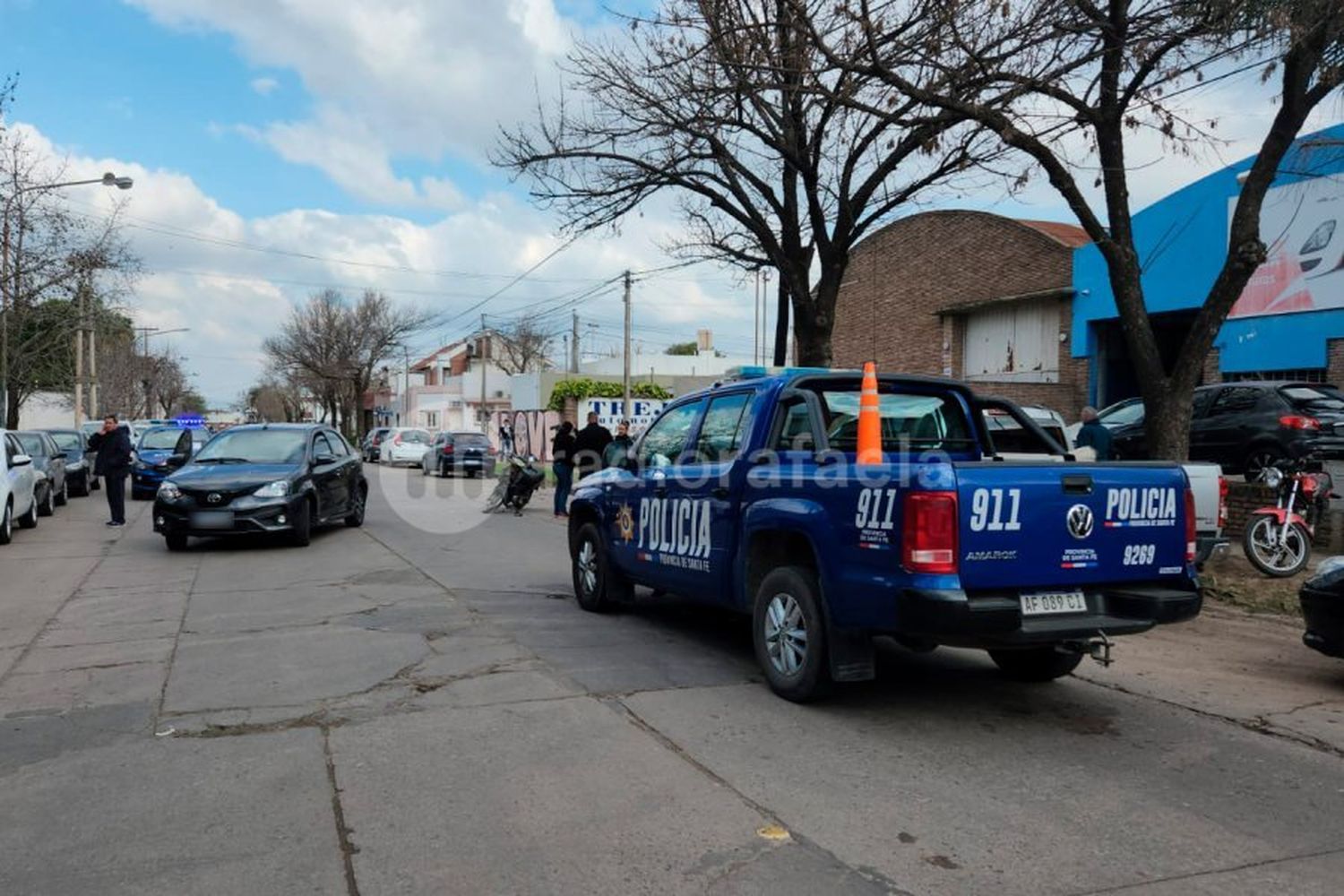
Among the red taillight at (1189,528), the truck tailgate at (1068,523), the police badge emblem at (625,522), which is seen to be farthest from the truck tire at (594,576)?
the red taillight at (1189,528)

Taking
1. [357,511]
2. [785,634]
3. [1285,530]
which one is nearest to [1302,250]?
[1285,530]

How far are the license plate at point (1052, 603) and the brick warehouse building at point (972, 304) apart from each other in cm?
1687

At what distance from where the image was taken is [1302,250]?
1756 centimetres

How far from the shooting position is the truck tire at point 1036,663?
611 centimetres

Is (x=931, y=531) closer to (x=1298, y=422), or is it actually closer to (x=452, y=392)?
(x=1298, y=422)

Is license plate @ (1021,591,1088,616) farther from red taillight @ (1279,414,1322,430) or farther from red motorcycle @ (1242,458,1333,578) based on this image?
red taillight @ (1279,414,1322,430)

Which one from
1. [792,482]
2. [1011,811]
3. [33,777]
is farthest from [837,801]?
[33,777]

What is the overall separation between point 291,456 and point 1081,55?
10.5 meters

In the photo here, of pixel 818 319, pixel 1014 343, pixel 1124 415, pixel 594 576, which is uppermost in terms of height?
pixel 1014 343

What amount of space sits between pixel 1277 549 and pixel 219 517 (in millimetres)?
11471

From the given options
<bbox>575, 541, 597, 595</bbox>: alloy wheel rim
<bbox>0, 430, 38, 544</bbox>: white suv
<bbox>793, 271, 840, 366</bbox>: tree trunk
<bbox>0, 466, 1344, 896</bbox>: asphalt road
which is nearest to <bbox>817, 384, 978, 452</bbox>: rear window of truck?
<bbox>0, 466, 1344, 896</bbox>: asphalt road

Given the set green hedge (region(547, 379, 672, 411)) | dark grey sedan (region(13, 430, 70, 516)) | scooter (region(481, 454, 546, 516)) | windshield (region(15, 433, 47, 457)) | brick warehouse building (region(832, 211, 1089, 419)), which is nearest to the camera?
dark grey sedan (region(13, 430, 70, 516))

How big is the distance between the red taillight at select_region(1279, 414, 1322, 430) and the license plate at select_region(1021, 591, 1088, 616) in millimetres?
9911

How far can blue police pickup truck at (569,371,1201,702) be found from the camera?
476 cm
